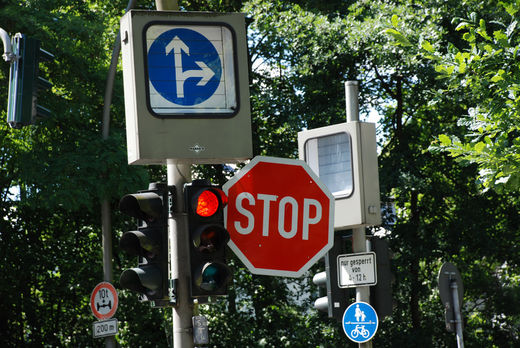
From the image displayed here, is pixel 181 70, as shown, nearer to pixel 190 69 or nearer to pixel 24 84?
pixel 190 69

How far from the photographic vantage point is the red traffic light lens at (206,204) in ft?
17.7

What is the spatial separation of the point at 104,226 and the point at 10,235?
7.46 m

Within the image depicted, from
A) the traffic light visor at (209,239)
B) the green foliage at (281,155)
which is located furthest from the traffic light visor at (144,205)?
the green foliage at (281,155)

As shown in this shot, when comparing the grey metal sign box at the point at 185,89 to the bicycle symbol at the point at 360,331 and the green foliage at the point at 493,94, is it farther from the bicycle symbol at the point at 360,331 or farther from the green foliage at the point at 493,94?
the bicycle symbol at the point at 360,331

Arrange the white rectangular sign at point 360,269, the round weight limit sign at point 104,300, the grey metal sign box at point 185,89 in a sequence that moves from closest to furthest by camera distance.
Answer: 1. the grey metal sign box at point 185,89
2. the white rectangular sign at point 360,269
3. the round weight limit sign at point 104,300

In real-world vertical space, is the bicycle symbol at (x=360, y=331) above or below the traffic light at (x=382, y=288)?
below

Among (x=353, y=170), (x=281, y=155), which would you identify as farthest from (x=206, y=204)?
(x=281, y=155)

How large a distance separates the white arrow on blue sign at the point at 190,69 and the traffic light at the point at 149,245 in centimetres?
85

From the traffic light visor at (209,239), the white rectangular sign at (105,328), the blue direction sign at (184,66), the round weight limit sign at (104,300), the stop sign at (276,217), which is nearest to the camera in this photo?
the stop sign at (276,217)

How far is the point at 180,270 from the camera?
542 centimetres

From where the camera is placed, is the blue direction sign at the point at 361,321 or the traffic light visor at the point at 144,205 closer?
the traffic light visor at the point at 144,205

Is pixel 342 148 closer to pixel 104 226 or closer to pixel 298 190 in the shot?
pixel 298 190

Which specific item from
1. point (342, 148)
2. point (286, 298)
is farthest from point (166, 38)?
point (286, 298)

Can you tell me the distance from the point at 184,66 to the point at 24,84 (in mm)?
3907
